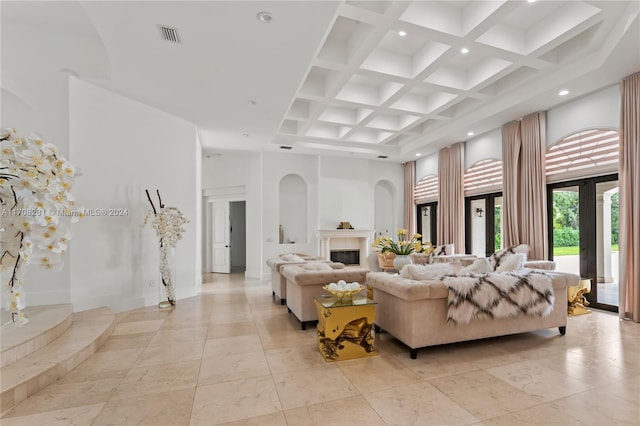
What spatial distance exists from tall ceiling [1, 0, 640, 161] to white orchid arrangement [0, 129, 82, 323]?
175 cm

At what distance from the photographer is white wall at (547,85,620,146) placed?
439 cm

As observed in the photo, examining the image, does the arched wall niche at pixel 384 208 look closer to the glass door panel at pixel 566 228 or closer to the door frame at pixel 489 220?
the door frame at pixel 489 220

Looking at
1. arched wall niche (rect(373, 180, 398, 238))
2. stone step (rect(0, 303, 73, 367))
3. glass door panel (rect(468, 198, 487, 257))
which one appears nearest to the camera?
stone step (rect(0, 303, 73, 367))

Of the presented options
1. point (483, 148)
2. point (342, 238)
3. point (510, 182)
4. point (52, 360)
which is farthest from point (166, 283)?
point (483, 148)

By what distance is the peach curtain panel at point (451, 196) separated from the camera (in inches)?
285

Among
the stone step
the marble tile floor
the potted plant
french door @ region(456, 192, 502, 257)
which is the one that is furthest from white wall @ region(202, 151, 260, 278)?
french door @ region(456, 192, 502, 257)

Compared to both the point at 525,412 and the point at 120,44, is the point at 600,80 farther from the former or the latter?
the point at 120,44

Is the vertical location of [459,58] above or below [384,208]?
above

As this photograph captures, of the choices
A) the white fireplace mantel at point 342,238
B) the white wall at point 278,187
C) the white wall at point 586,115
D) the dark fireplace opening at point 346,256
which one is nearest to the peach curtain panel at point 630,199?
the white wall at point 586,115

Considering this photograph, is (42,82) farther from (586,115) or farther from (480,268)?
(586,115)

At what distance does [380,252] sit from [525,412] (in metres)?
3.43

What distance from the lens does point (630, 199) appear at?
4074mm

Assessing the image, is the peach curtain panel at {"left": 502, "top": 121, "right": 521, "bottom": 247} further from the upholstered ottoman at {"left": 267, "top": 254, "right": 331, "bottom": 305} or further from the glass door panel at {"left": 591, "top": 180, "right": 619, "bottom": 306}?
the upholstered ottoman at {"left": 267, "top": 254, "right": 331, "bottom": 305}

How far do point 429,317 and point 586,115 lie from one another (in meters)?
4.36
